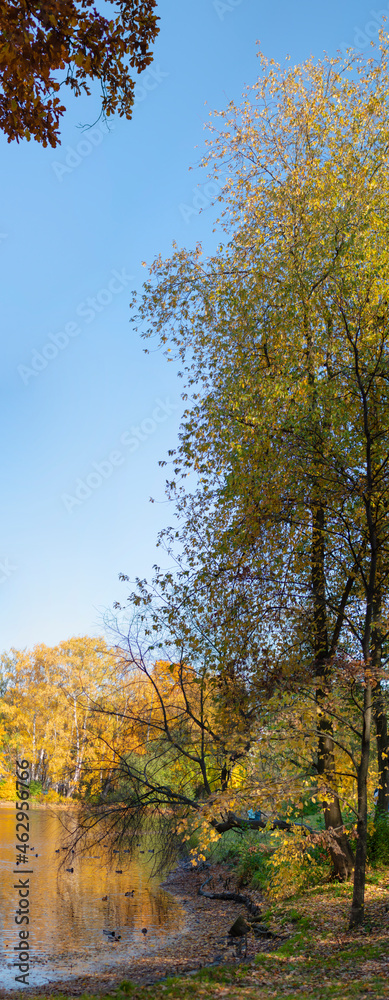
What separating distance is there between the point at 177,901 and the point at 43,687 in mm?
33089

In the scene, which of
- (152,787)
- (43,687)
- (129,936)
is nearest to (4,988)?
(152,787)

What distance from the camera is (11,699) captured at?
158 ft

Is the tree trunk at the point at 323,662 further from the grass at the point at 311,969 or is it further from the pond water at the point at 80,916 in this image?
the pond water at the point at 80,916

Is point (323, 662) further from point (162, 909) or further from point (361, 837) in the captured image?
point (162, 909)

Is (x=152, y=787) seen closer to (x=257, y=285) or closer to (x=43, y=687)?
(x=257, y=285)

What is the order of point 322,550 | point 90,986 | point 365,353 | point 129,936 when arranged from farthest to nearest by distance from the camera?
point 129,936, point 322,550, point 365,353, point 90,986

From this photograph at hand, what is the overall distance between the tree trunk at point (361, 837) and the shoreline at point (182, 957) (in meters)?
1.64

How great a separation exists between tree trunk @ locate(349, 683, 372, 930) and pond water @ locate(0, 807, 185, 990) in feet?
13.5

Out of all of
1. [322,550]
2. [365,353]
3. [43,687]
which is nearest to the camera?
[365,353]

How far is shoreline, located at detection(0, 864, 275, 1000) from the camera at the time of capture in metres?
8.20

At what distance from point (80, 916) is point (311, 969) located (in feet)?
25.3

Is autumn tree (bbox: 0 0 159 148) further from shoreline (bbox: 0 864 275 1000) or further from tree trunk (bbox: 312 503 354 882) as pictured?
shoreline (bbox: 0 864 275 1000)

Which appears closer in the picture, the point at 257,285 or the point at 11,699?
the point at 257,285

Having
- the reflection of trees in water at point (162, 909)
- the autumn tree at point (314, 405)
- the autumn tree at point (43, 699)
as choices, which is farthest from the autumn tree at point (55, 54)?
the autumn tree at point (43, 699)
